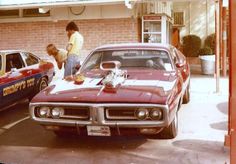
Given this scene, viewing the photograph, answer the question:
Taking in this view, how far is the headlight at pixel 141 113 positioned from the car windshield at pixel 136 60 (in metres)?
1.74

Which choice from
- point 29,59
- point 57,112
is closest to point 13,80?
point 29,59

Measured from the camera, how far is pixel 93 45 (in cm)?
1441

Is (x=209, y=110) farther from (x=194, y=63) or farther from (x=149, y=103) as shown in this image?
(x=194, y=63)

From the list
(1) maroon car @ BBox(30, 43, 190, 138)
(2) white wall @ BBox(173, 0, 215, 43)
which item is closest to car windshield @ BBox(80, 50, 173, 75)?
(1) maroon car @ BBox(30, 43, 190, 138)

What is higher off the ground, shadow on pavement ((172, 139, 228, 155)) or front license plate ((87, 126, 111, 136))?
front license plate ((87, 126, 111, 136))

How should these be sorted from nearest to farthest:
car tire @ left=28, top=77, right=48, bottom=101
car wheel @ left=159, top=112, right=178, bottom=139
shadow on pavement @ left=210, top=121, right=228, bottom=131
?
car wheel @ left=159, top=112, right=178, bottom=139
shadow on pavement @ left=210, top=121, right=228, bottom=131
car tire @ left=28, top=77, right=48, bottom=101

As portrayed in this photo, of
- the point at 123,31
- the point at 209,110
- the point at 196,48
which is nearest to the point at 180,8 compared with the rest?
the point at 196,48

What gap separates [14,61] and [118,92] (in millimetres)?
4002

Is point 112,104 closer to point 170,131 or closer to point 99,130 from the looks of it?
point 99,130

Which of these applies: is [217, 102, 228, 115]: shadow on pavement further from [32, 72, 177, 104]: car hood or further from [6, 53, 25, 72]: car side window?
[6, 53, 25, 72]: car side window

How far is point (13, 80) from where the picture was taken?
7934mm

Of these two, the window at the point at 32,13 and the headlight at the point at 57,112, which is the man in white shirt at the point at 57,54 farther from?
the window at the point at 32,13

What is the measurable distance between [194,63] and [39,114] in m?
15.7

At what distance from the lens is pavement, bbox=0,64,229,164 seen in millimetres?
5113
